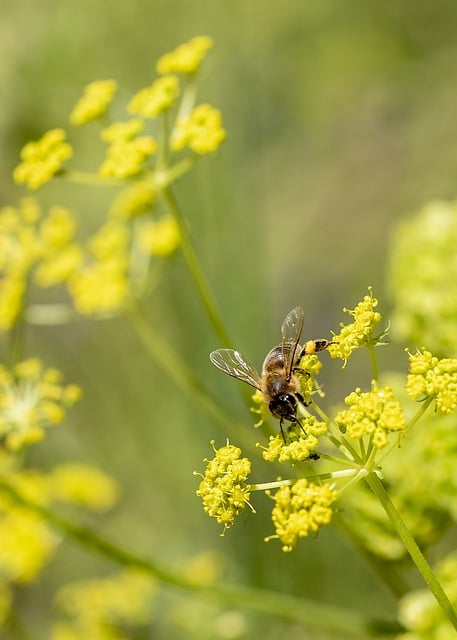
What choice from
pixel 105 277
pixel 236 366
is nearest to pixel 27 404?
pixel 105 277

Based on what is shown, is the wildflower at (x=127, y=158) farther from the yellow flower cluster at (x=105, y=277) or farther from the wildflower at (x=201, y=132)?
the yellow flower cluster at (x=105, y=277)

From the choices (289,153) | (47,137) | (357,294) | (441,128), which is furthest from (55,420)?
(289,153)

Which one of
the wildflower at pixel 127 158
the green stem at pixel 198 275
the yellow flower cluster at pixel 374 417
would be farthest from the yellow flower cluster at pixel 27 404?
the yellow flower cluster at pixel 374 417

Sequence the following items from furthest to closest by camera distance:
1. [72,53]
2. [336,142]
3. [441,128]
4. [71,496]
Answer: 1. [336,142]
2. [441,128]
3. [72,53]
4. [71,496]

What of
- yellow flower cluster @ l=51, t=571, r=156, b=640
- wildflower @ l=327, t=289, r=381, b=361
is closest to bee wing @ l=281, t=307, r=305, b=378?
wildflower @ l=327, t=289, r=381, b=361

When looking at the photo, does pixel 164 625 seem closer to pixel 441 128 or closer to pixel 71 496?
pixel 71 496

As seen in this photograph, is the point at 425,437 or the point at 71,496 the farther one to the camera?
the point at 71,496
